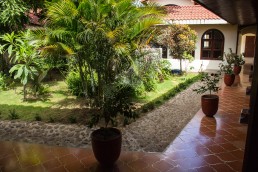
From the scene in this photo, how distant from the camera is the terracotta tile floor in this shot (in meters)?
3.85

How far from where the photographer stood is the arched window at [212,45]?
49.3 ft

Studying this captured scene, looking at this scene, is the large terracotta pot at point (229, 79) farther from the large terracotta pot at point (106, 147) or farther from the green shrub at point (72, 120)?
the large terracotta pot at point (106, 147)

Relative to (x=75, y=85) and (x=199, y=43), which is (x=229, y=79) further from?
(x=75, y=85)

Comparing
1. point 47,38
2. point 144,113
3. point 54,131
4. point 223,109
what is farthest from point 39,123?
point 223,109

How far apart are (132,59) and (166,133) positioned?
1879mm

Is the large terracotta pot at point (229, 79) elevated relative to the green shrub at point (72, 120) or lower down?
elevated

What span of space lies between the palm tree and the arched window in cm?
989

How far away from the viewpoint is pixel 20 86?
10.5 meters

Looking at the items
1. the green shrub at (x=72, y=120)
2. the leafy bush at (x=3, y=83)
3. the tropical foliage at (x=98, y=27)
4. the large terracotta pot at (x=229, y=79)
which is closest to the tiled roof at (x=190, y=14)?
the large terracotta pot at (x=229, y=79)

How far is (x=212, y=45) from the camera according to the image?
1521 centimetres

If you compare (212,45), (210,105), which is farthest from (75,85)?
(212,45)

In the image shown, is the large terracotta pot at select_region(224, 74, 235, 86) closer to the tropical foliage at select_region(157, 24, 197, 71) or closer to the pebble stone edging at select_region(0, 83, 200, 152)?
the tropical foliage at select_region(157, 24, 197, 71)

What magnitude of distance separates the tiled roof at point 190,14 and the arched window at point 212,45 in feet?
3.57

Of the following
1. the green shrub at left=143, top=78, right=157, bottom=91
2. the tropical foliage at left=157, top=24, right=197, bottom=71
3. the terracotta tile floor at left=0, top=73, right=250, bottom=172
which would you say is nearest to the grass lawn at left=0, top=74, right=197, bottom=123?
the green shrub at left=143, top=78, right=157, bottom=91
